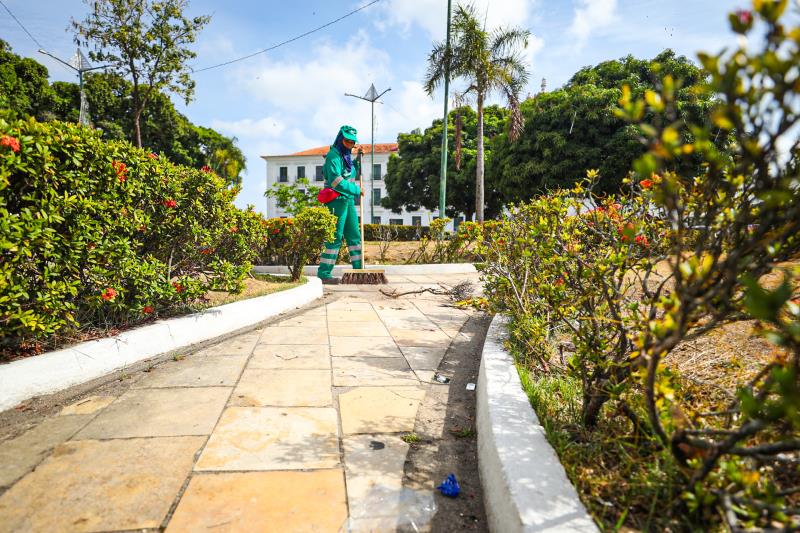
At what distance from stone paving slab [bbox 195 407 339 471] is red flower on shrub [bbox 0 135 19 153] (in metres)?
2.07

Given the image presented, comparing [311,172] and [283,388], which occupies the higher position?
[311,172]

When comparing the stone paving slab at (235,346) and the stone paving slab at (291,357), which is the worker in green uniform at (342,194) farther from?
the stone paving slab at (291,357)

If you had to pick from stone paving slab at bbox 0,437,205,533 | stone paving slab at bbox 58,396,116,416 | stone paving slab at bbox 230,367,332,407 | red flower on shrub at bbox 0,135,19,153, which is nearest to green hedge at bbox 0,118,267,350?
red flower on shrub at bbox 0,135,19,153

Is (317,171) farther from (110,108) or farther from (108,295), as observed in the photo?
(108,295)

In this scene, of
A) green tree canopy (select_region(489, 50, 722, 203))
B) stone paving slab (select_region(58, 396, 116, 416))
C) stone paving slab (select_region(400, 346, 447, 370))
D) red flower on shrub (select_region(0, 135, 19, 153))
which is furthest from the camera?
green tree canopy (select_region(489, 50, 722, 203))

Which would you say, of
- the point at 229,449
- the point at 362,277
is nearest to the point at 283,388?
the point at 229,449

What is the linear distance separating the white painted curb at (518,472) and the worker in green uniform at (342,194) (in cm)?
675

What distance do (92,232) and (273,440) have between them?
225 cm

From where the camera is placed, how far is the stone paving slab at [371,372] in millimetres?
3569

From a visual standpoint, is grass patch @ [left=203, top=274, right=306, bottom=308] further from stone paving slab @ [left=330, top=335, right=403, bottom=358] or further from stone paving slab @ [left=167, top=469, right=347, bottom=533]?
stone paving slab @ [left=167, top=469, right=347, bottom=533]

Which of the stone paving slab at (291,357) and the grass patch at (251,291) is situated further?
the grass patch at (251,291)

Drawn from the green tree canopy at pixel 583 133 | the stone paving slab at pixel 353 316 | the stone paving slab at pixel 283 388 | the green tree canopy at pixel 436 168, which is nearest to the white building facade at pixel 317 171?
the green tree canopy at pixel 436 168

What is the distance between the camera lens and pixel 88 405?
2979mm

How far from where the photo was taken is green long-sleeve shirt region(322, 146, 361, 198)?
348 inches
